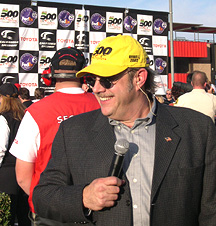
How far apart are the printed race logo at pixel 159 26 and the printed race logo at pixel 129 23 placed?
669mm

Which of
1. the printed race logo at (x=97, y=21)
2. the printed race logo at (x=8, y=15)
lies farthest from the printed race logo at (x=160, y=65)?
the printed race logo at (x=8, y=15)

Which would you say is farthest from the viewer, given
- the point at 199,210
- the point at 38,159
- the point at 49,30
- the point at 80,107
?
the point at 49,30

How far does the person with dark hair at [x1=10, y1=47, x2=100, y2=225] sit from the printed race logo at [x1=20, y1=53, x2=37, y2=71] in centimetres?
590

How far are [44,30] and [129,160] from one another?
7.41 meters

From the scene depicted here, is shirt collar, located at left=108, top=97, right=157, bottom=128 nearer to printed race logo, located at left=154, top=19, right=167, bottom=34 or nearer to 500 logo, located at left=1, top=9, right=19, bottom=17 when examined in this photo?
500 logo, located at left=1, top=9, right=19, bottom=17

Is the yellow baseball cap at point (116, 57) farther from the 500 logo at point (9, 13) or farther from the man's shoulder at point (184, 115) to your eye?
the 500 logo at point (9, 13)

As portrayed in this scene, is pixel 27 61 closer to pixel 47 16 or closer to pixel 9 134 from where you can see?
pixel 47 16

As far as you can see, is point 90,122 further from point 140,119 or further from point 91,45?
point 91,45

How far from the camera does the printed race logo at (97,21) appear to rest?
9062 millimetres

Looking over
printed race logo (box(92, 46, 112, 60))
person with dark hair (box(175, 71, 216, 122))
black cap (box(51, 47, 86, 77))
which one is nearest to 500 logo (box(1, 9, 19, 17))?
person with dark hair (box(175, 71, 216, 122))

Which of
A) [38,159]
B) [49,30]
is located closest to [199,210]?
[38,159]

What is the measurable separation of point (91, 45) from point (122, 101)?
7389mm

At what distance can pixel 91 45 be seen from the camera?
9.05 meters

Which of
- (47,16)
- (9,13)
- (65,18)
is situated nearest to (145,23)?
(65,18)
